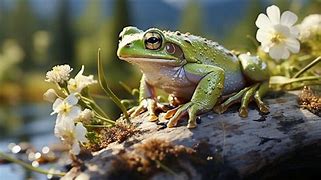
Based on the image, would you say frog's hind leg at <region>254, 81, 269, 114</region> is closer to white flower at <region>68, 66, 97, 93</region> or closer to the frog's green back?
the frog's green back

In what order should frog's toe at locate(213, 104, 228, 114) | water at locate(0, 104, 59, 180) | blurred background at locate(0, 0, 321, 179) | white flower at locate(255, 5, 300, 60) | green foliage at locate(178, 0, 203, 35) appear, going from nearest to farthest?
frog's toe at locate(213, 104, 228, 114) < white flower at locate(255, 5, 300, 60) < water at locate(0, 104, 59, 180) < blurred background at locate(0, 0, 321, 179) < green foliage at locate(178, 0, 203, 35)

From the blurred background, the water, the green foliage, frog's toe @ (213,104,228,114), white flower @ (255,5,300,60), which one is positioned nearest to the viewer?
frog's toe @ (213,104,228,114)

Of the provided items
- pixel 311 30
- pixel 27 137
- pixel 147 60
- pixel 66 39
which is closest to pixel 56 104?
pixel 147 60

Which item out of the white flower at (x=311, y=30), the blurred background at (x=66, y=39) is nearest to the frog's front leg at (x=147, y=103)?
the white flower at (x=311, y=30)

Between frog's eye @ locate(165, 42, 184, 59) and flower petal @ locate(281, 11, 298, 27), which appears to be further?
flower petal @ locate(281, 11, 298, 27)

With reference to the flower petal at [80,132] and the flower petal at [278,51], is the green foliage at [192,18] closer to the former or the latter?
the flower petal at [278,51]

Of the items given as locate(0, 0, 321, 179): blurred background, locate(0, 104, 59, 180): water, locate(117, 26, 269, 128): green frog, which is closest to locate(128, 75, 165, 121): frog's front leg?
locate(117, 26, 269, 128): green frog

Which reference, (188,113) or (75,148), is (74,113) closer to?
(75,148)
